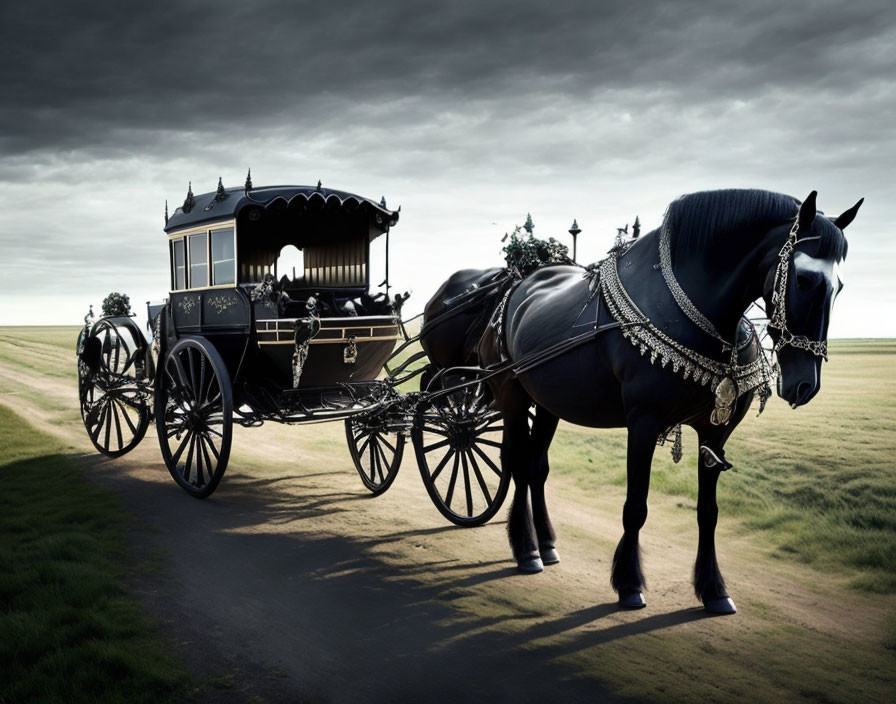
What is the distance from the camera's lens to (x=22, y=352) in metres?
29.2

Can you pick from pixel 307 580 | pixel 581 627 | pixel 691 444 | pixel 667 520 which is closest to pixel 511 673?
pixel 581 627

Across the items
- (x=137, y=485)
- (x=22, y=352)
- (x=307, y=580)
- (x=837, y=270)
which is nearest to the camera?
(x=837, y=270)

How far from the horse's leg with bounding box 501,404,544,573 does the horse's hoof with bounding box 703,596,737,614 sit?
1.44m

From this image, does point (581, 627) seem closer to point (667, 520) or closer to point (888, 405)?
point (667, 520)

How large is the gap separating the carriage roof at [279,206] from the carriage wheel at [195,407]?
149 cm

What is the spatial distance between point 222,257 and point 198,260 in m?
0.69

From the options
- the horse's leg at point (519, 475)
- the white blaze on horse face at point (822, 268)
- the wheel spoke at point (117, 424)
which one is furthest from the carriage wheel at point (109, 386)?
the white blaze on horse face at point (822, 268)

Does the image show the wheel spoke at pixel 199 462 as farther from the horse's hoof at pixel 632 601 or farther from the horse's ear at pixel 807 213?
the horse's ear at pixel 807 213

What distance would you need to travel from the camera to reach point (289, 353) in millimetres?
8094

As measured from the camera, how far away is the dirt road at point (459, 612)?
4.18 meters

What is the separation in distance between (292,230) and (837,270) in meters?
7.42

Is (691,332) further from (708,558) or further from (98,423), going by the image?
(98,423)

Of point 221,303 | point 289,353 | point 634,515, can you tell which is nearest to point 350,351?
point 289,353

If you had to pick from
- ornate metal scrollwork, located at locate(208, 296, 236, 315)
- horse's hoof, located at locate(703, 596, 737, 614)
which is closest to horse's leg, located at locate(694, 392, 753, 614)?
horse's hoof, located at locate(703, 596, 737, 614)
